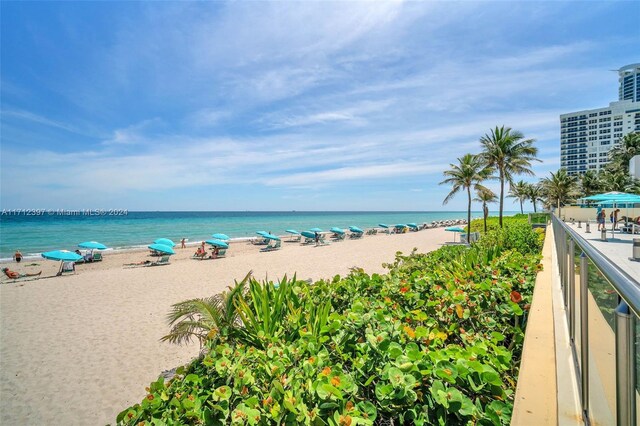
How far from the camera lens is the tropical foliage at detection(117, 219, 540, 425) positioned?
1.21 metres

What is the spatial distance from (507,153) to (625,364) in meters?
29.1

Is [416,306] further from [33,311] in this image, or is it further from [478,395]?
[33,311]

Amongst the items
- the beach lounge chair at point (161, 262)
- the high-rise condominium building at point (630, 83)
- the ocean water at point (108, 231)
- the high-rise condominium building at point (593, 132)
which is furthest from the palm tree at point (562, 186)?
the high-rise condominium building at point (630, 83)

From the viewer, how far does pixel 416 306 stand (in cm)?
240

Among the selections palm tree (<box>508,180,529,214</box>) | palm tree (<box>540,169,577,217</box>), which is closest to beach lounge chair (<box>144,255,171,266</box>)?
palm tree (<box>540,169,577,217</box>)

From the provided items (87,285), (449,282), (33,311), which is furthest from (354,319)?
(87,285)

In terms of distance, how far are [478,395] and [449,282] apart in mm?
1337

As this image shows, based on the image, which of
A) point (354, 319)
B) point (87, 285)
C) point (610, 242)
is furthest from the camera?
point (610, 242)

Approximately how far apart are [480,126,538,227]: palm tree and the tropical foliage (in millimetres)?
26356

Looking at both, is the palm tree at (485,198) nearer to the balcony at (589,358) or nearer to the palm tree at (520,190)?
the balcony at (589,358)

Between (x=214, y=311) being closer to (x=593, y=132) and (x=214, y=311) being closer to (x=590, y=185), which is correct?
(x=590, y=185)

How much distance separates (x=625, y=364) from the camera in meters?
0.83

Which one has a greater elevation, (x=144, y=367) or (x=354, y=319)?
(x=354, y=319)

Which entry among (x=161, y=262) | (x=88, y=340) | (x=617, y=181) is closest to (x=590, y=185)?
(x=617, y=181)
